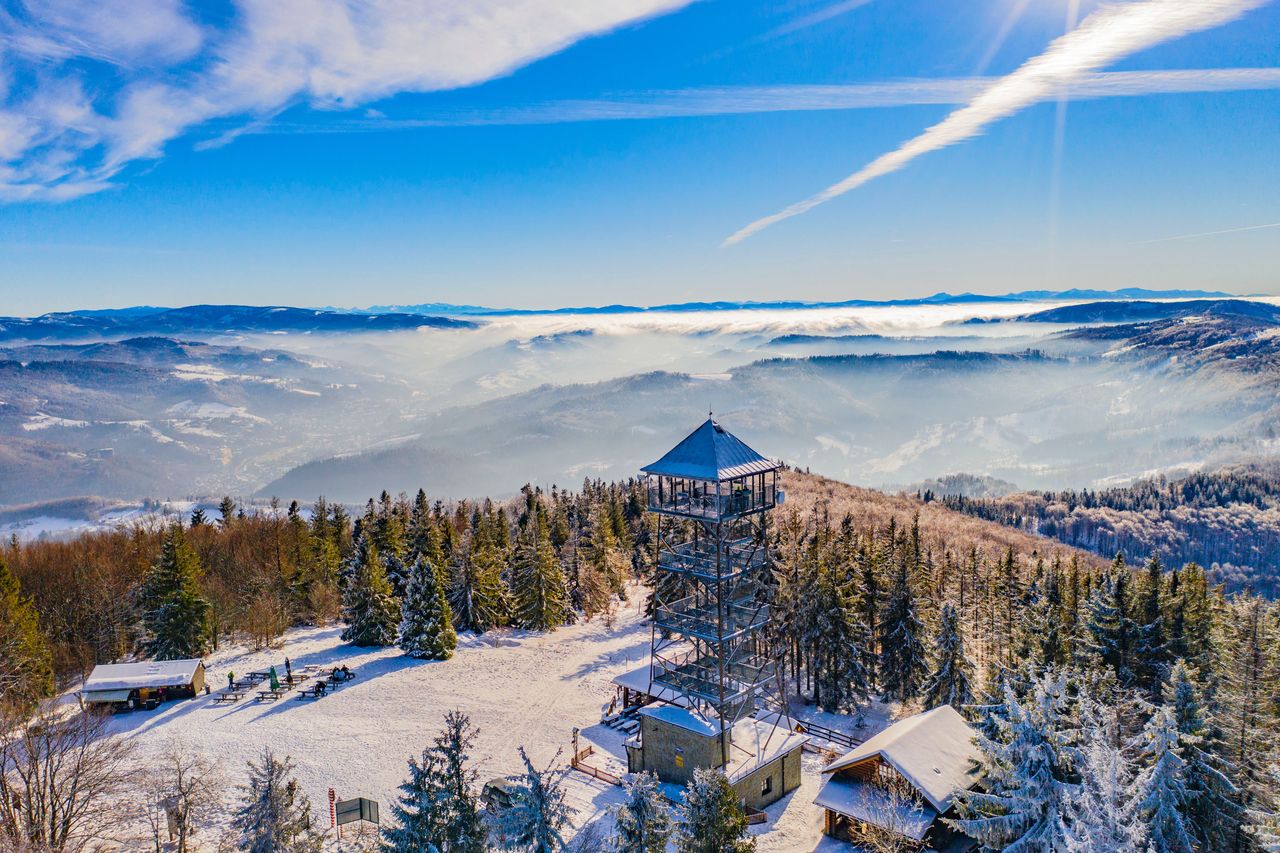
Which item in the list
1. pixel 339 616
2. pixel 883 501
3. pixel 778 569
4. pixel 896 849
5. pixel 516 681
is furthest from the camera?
pixel 883 501

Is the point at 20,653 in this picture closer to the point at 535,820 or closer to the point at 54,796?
the point at 54,796

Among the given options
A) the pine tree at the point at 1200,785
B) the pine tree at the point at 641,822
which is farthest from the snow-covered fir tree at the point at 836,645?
the pine tree at the point at 641,822

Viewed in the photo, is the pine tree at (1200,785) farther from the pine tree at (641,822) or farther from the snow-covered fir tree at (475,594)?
the snow-covered fir tree at (475,594)

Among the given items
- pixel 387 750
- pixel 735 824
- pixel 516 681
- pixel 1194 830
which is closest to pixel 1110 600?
pixel 1194 830

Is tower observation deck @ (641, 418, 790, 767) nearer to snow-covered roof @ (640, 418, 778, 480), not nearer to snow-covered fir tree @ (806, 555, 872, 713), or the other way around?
snow-covered roof @ (640, 418, 778, 480)

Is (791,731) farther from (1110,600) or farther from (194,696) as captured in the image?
(194,696)

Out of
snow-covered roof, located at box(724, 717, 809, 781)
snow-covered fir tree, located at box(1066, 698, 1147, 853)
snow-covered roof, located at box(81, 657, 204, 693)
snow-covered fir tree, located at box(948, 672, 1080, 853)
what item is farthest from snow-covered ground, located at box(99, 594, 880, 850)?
snow-covered fir tree, located at box(1066, 698, 1147, 853)
